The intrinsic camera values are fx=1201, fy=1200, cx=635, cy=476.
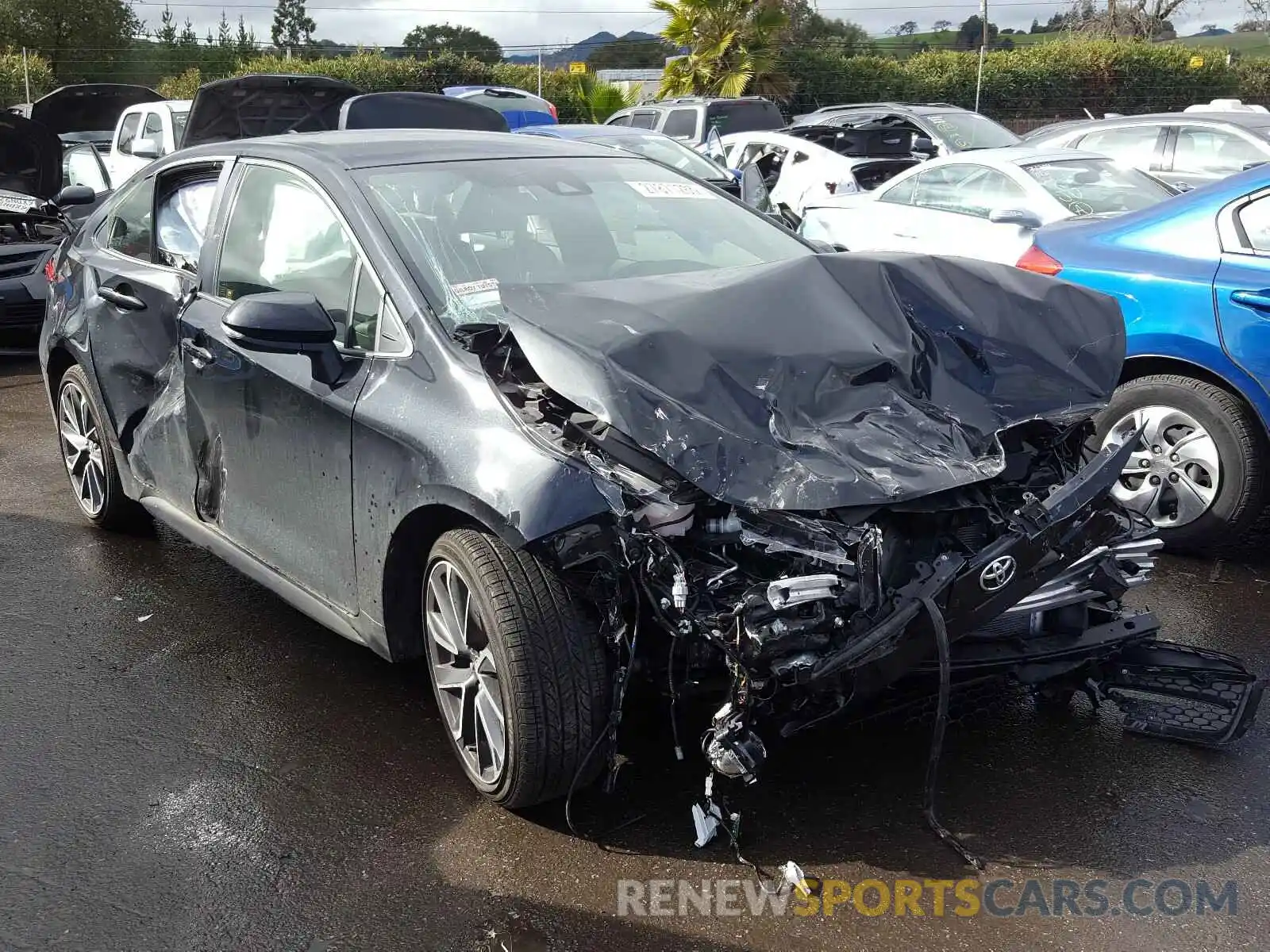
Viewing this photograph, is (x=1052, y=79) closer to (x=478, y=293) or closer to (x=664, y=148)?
(x=664, y=148)

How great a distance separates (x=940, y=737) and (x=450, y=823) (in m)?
1.29

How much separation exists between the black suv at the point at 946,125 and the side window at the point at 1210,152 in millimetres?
2339

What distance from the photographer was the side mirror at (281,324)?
3.30 meters

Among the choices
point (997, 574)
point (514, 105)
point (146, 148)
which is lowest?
point (997, 574)

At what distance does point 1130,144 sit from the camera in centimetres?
1170

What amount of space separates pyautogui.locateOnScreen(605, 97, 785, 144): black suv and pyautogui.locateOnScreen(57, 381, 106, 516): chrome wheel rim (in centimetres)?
1275

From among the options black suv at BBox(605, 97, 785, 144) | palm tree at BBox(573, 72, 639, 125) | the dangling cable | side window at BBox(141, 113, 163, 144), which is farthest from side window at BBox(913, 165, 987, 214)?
palm tree at BBox(573, 72, 639, 125)

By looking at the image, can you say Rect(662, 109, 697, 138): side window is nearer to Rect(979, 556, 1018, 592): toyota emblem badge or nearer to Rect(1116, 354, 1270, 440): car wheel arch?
Rect(1116, 354, 1270, 440): car wheel arch

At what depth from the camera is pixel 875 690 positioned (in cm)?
291

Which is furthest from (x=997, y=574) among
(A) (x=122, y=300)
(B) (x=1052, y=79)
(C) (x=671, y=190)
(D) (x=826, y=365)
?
(B) (x=1052, y=79)

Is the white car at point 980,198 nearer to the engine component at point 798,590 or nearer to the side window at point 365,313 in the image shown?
the side window at point 365,313

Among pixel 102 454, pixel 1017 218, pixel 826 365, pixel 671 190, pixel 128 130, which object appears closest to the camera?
pixel 826 365

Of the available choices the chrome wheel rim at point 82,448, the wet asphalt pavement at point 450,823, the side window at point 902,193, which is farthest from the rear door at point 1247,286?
the chrome wheel rim at point 82,448

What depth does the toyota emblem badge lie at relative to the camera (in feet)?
9.25
